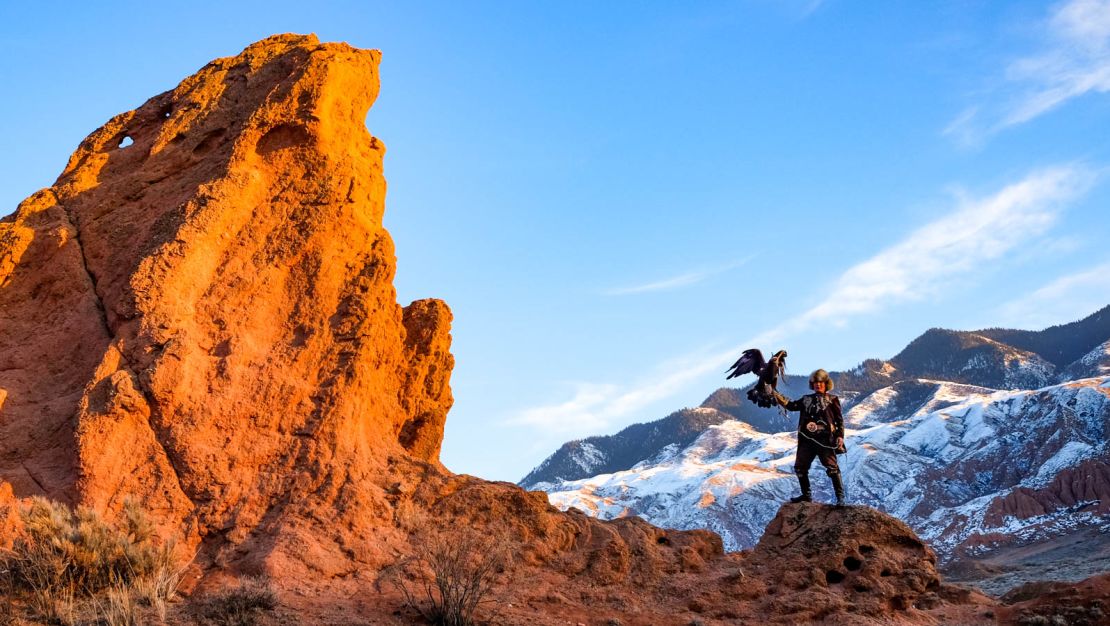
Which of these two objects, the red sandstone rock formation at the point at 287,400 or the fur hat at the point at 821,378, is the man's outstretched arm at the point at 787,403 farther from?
the red sandstone rock formation at the point at 287,400

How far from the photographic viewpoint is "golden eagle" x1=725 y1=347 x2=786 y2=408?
10.7m

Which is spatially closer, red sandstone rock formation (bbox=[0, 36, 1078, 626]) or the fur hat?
red sandstone rock formation (bbox=[0, 36, 1078, 626])

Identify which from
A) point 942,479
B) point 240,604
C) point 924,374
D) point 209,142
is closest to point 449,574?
point 240,604

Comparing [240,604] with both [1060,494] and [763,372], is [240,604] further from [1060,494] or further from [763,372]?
[1060,494]

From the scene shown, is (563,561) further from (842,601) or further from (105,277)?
(105,277)

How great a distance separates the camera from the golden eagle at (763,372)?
420 inches

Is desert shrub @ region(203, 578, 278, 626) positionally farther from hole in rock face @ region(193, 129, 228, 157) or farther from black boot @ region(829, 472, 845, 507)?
black boot @ region(829, 472, 845, 507)

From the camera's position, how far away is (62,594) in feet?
22.4

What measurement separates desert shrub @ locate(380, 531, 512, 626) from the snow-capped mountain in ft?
152

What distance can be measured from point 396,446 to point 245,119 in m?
4.44

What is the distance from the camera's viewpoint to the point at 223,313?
31.1ft

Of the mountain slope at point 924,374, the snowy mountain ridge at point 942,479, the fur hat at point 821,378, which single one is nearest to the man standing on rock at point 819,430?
the fur hat at point 821,378

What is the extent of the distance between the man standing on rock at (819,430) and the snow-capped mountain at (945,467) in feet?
141

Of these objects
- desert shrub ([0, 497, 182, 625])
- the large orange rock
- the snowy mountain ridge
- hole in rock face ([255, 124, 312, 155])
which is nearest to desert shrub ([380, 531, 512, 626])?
the large orange rock
